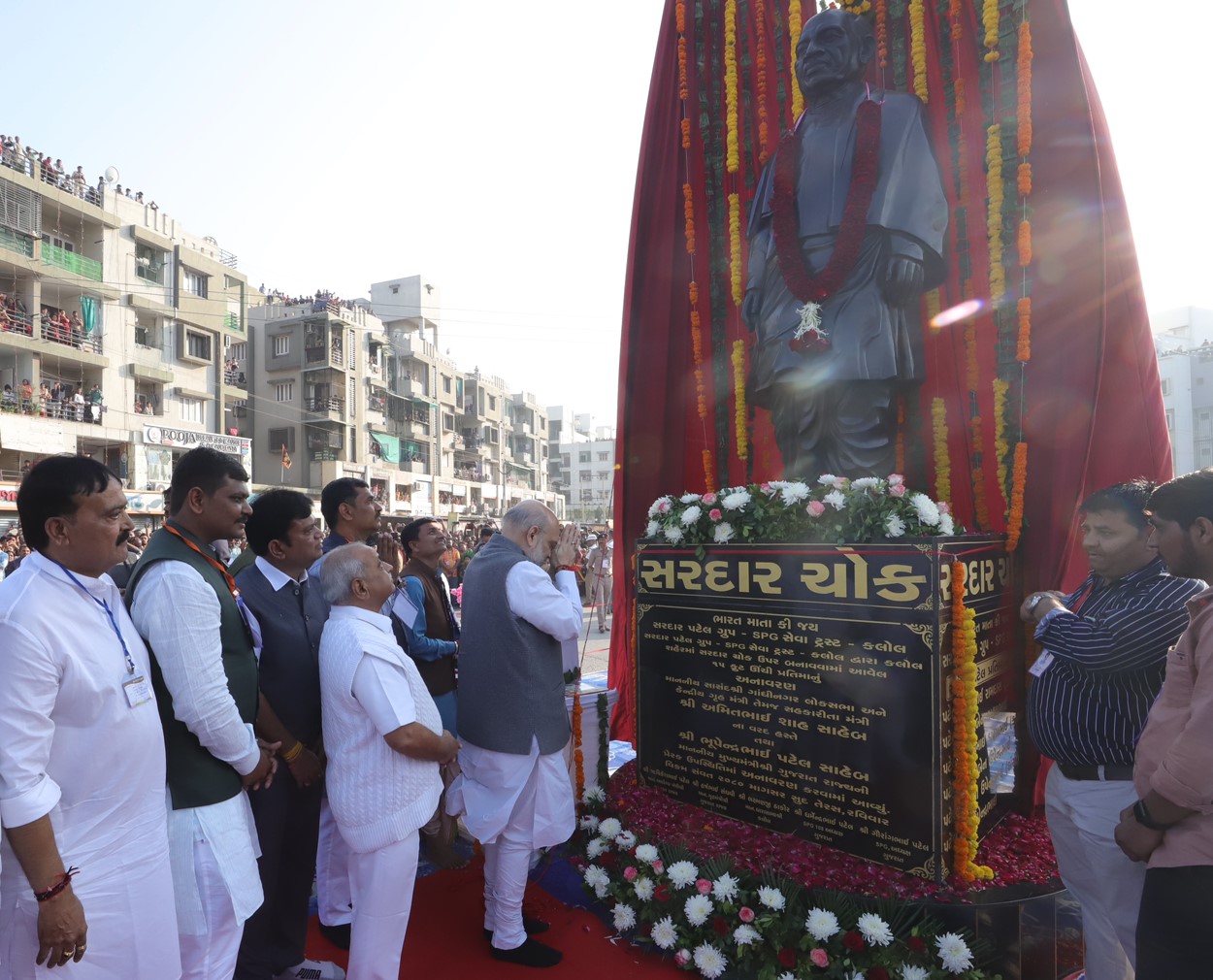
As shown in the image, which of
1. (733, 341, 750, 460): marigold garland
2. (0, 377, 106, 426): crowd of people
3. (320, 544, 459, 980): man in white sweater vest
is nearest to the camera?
(320, 544, 459, 980): man in white sweater vest

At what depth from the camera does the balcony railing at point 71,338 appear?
795 inches

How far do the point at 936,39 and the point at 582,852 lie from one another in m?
5.47

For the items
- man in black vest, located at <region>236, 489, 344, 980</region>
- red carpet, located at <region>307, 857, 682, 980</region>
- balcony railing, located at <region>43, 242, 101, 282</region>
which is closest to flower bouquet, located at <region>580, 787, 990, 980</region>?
red carpet, located at <region>307, 857, 682, 980</region>

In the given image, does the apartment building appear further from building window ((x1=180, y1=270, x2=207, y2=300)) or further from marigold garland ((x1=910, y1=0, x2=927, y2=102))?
marigold garland ((x1=910, y1=0, x2=927, y2=102))

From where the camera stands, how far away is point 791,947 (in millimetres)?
2740

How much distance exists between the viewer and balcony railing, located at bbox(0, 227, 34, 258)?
19.0 metres

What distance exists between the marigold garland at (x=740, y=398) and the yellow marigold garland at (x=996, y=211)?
1.69m

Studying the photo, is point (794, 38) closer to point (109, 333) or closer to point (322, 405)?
point (109, 333)

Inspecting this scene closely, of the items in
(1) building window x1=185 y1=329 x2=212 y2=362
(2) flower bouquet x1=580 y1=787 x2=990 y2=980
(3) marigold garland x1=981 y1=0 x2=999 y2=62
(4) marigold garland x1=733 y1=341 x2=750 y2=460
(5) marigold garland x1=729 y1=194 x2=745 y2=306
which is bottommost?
(2) flower bouquet x1=580 y1=787 x2=990 y2=980

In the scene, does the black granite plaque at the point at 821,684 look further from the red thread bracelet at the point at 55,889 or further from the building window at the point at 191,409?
the building window at the point at 191,409

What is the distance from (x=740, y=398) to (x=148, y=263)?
25.2m

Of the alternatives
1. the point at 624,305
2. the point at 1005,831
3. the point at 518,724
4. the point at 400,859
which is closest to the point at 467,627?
the point at 518,724

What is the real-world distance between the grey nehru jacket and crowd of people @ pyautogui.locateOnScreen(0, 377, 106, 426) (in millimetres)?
21181

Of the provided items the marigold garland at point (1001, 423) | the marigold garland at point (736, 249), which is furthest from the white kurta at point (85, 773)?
the marigold garland at point (736, 249)
